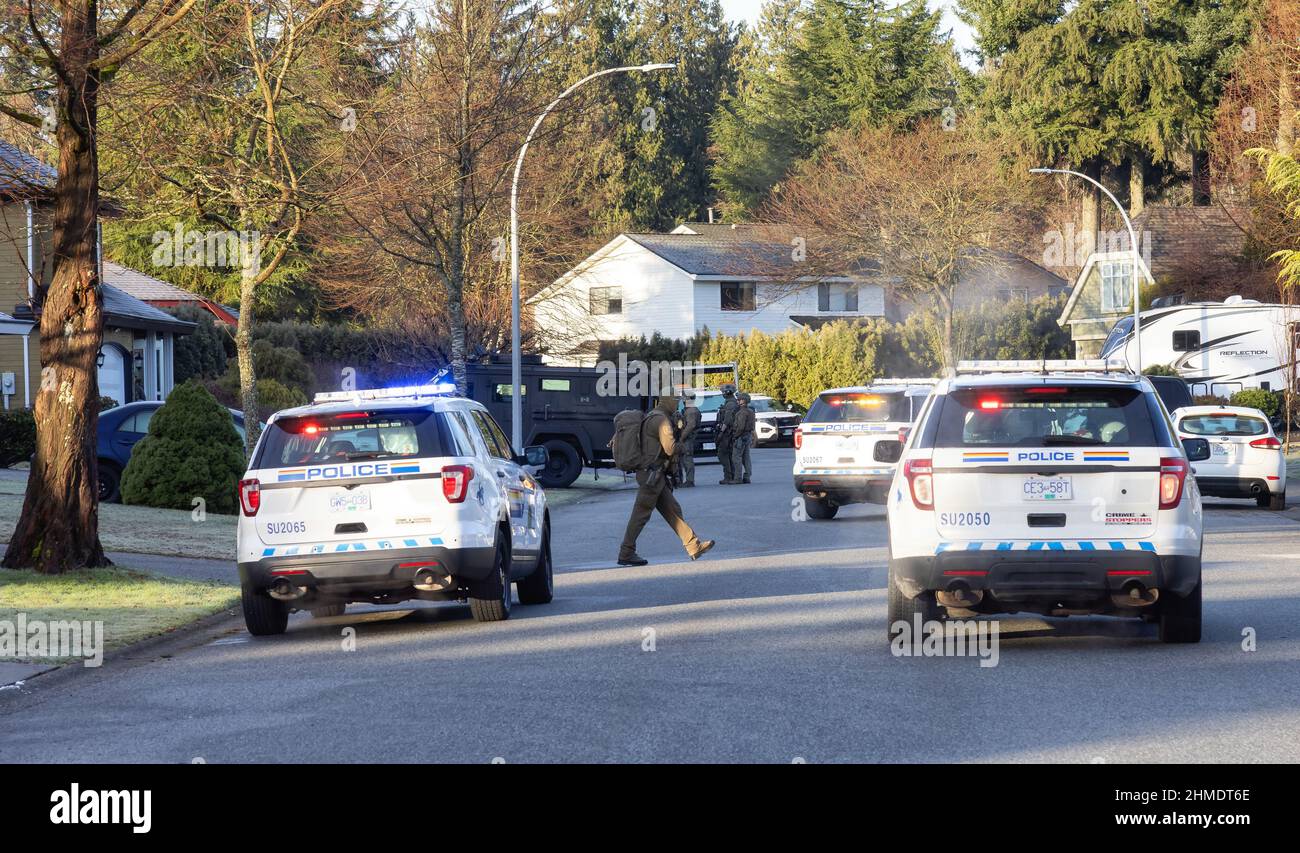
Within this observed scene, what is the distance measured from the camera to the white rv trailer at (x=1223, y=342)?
45.2m

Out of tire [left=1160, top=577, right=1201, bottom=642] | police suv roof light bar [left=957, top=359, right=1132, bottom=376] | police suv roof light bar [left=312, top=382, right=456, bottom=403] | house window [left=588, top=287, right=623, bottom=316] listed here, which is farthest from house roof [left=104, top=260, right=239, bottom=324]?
tire [left=1160, top=577, right=1201, bottom=642]

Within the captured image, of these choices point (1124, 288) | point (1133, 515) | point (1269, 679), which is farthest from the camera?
point (1124, 288)

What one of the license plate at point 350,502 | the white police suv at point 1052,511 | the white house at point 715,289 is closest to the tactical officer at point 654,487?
the license plate at point 350,502

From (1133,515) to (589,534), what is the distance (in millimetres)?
12828

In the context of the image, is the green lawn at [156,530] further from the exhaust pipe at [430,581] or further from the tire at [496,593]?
the exhaust pipe at [430,581]

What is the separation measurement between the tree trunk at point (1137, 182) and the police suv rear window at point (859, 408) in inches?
1728

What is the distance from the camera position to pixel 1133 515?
35.3 ft

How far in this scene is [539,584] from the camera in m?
14.7

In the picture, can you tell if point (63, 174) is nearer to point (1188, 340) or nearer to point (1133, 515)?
point (1133, 515)

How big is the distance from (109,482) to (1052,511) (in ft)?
60.8

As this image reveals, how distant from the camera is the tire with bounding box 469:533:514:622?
12961 millimetres

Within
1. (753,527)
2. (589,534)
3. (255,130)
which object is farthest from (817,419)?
(255,130)

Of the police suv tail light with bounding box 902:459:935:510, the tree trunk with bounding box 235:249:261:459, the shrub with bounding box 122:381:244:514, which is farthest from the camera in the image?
the shrub with bounding box 122:381:244:514

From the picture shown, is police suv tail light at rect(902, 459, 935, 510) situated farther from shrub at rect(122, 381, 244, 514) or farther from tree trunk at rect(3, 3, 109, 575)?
shrub at rect(122, 381, 244, 514)
